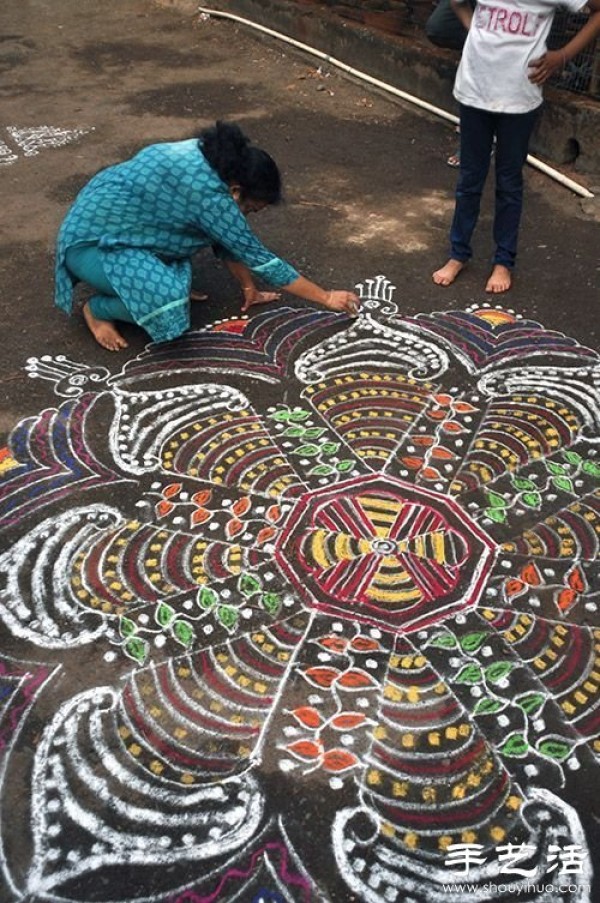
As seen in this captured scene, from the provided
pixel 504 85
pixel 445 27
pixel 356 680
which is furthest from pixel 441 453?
pixel 445 27

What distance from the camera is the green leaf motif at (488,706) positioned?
7.00ft

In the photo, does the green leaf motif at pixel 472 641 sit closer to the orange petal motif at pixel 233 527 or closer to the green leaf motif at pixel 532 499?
the green leaf motif at pixel 532 499

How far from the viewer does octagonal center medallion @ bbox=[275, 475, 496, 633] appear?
7.91 feet

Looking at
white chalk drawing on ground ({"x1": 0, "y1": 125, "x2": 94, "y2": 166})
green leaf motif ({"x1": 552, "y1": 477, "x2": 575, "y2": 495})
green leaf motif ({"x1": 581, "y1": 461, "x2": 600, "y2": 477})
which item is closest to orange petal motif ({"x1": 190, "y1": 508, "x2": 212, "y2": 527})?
green leaf motif ({"x1": 552, "y1": 477, "x2": 575, "y2": 495})

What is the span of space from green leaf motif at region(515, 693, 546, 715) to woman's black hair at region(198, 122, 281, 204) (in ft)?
6.52

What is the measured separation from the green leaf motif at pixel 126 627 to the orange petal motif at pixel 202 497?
1.67 feet

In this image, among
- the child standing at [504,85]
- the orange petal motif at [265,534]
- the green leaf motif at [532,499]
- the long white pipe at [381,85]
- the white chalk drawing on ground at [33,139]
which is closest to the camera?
the orange petal motif at [265,534]

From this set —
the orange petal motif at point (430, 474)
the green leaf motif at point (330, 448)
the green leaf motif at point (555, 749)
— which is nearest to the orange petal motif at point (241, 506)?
the green leaf motif at point (330, 448)

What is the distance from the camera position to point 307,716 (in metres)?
2.13

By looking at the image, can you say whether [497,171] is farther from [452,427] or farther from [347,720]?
[347,720]

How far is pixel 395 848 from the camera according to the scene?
6.14 feet

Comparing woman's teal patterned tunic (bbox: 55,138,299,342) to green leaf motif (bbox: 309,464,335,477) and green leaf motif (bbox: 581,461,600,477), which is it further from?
green leaf motif (bbox: 581,461,600,477)

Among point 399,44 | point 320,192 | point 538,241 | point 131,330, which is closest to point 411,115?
point 399,44

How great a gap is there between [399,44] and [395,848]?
5656 millimetres
